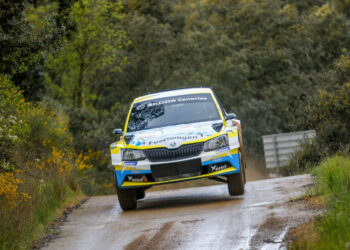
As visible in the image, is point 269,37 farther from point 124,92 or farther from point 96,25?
point 96,25

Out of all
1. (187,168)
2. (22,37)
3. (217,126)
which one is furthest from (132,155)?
(22,37)

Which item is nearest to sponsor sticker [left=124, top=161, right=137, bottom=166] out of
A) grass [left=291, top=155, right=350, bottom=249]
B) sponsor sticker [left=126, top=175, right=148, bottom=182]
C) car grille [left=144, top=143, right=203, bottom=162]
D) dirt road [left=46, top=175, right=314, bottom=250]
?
sponsor sticker [left=126, top=175, right=148, bottom=182]

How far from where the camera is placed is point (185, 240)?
7.65 meters

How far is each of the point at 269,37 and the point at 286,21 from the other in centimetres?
153

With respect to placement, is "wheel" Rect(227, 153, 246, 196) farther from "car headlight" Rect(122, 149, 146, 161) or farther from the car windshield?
"car headlight" Rect(122, 149, 146, 161)

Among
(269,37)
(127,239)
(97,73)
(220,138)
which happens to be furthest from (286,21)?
(127,239)

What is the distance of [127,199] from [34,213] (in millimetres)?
1835

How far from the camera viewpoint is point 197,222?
28.7ft

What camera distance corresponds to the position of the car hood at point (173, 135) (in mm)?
10320

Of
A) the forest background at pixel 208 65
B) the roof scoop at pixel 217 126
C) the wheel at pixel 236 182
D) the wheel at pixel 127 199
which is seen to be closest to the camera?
the roof scoop at pixel 217 126

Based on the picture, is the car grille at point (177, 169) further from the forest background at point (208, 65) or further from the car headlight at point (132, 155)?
the forest background at point (208, 65)

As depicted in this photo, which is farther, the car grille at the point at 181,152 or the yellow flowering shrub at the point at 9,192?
the car grille at the point at 181,152

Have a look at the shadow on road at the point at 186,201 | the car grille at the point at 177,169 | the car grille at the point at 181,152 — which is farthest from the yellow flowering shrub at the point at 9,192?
the shadow on road at the point at 186,201

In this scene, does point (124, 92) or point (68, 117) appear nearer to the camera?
point (68, 117)
